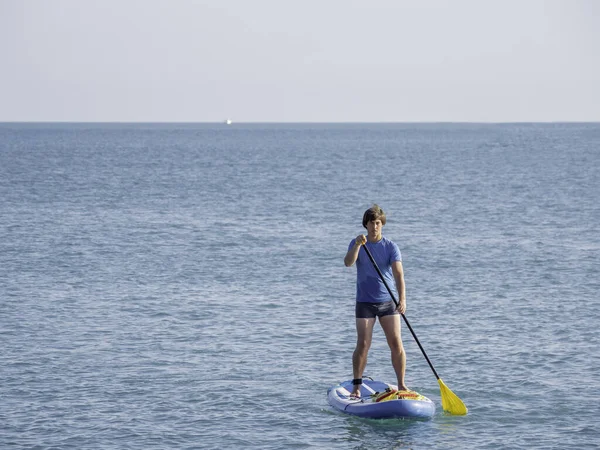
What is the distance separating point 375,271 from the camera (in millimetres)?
13445

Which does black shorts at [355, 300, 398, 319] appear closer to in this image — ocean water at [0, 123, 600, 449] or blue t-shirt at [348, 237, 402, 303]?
blue t-shirt at [348, 237, 402, 303]

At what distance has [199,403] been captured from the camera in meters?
15.1

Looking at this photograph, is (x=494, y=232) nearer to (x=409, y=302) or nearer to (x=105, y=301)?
(x=409, y=302)

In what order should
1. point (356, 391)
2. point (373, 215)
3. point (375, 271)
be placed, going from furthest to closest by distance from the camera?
point (356, 391)
point (375, 271)
point (373, 215)

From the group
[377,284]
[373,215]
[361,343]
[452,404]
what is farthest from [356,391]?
[373,215]

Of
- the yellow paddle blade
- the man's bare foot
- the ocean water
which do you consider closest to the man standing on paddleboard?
the man's bare foot

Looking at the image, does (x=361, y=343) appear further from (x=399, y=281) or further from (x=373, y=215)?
(x=373, y=215)

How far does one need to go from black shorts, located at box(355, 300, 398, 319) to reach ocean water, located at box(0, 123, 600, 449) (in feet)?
5.02

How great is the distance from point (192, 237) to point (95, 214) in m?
10.2

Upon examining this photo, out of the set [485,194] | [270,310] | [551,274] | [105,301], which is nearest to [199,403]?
[270,310]

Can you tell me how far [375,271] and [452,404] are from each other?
2.35m

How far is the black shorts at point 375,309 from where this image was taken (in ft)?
44.6

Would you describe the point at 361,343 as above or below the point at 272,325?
above

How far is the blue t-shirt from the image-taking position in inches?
525
